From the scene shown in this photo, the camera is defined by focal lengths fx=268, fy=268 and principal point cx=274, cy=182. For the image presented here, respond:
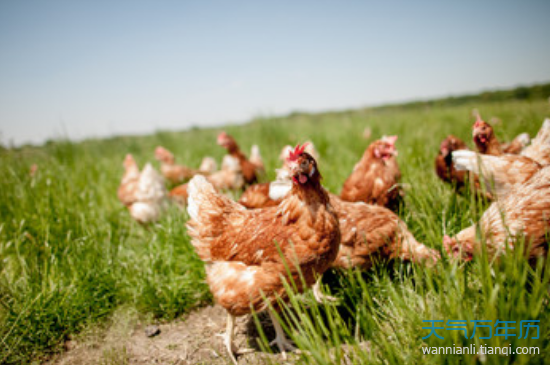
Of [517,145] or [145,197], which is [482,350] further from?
[145,197]

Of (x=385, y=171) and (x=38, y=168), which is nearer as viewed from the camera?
(x=385, y=171)

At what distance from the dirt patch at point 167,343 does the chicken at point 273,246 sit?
19 cm

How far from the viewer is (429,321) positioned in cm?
124

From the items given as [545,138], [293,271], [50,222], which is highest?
[545,138]

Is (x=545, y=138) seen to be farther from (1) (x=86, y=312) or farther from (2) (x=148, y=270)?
(1) (x=86, y=312)

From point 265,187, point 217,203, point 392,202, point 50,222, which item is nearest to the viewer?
point 217,203

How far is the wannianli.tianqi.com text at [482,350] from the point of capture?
1.04m

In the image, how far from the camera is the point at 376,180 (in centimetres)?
338

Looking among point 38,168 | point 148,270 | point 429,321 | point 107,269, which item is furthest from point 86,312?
point 38,168

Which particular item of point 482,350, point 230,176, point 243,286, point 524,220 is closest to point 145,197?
point 230,176

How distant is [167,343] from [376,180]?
2819mm

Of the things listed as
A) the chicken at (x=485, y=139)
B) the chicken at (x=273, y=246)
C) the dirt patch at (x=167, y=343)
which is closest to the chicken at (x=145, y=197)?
the dirt patch at (x=167, y=343)

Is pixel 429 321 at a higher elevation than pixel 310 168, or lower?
lower

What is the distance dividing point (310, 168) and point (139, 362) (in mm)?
2011
